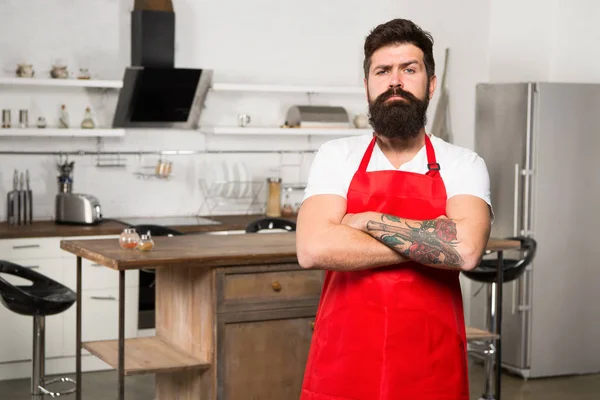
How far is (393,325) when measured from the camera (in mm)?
2461

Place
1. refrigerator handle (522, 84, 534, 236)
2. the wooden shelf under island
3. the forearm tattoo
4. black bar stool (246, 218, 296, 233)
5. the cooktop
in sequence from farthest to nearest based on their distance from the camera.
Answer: the cooktop, refrigerator handle (522, 84, 534, 236), black bar stool (246, 218, 296, 233), the wooden shelf under island, the forearm tattoo

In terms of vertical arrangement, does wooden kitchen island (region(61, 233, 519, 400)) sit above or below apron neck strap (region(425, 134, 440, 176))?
below

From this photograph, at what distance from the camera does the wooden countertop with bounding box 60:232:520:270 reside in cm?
383

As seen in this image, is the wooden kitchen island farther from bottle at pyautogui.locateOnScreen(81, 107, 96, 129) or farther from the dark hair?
bottle at pyautogui.locateOnScreen(81, 107, 96, 129)

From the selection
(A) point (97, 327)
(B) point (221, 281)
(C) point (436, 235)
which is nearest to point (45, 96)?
(A) point (97, 327)

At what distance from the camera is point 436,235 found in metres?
2.42

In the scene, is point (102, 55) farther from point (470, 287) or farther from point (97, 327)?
point (470, 287)

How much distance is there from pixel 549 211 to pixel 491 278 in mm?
1103

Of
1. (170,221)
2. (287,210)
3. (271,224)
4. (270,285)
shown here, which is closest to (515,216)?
(271,224)

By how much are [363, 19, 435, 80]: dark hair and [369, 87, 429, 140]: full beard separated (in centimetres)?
10

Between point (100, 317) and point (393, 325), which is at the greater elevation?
point (393, 325)

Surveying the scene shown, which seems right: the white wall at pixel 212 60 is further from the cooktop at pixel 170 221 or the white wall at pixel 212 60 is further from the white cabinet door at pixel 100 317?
the white cabinet door at pixel 100 317

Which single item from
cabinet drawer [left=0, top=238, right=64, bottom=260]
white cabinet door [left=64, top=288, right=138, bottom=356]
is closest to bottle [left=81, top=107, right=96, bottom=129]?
cabinet drawer [left=0, top=238, right=64, bottom=260]

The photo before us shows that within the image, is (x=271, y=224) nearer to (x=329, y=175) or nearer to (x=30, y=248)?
(x=30, y=248)
